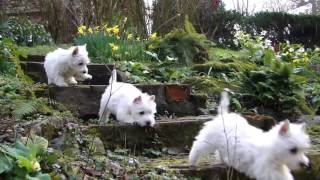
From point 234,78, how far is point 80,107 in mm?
3349

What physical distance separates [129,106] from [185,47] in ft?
14.5

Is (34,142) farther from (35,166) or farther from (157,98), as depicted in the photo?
(157,98)

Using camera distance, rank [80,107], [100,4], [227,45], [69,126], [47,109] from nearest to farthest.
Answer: [69,126]
[47,109]
[80,107]
[100,4]
[227,45]

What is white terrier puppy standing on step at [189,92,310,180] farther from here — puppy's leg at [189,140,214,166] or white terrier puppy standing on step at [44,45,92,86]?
white terrier puppy standing on step at [44,45,92,86]

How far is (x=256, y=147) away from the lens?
210 inches

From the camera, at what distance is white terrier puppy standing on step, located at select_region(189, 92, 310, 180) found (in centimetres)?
512

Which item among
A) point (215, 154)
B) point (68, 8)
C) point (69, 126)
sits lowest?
point (215, 154)

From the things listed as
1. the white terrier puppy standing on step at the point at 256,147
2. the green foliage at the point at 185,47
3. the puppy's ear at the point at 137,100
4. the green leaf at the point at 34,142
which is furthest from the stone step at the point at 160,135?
the green foliage at the point at 185,47

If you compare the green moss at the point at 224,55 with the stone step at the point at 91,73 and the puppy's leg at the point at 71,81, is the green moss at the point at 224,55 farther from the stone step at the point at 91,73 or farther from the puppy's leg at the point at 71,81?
the puppy's leg at the point at 71,81

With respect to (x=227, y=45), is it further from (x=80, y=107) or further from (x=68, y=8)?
(x=80, y=107)

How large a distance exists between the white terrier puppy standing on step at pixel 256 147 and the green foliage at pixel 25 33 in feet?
27.0

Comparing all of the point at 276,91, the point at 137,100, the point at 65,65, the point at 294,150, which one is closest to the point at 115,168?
the point at 294,150

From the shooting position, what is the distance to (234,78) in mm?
10094

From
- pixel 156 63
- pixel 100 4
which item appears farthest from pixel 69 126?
pixel 100 4
